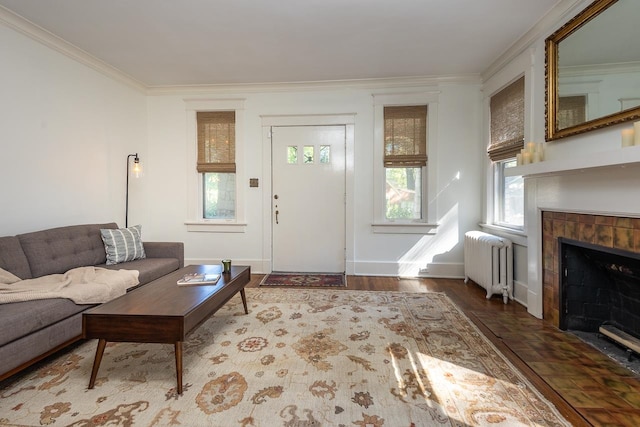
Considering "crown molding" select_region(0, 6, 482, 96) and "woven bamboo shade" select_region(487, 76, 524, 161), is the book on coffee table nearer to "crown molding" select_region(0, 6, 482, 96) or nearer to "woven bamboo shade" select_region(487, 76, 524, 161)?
"crown molding" select_region(0, 6, 482, 96)

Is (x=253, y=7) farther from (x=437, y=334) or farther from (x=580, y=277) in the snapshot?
(x=580, y=277)

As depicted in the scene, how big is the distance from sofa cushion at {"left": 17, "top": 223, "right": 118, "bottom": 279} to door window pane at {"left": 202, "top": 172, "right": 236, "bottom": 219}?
1504 mm

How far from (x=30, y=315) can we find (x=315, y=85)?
12.6ft

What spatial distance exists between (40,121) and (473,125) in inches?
193

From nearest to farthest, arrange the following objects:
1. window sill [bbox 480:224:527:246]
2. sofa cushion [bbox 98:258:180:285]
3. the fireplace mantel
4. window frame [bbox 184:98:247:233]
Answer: the fireplace mantel → sofa cushion [bbox 98:258:180:285] → window sill [bbox 480:224:527:246] → window frame [bbox 184:98:247:233]

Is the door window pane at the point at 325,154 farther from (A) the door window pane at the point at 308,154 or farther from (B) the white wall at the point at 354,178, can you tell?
(B) the white wall at the point at 354,178

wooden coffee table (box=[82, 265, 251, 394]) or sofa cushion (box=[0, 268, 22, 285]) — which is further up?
sofa cushion (box=[0, 268, 22, 285])

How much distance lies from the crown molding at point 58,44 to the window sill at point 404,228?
3844mm

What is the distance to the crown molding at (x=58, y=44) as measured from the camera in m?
2.74

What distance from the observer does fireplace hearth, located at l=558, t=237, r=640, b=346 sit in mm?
2355

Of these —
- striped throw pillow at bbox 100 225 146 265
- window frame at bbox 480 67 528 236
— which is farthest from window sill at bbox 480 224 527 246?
striped throw pillow at bbox 100 225 146 265

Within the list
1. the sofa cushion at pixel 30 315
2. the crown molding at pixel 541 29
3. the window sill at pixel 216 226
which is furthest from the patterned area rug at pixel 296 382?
the crown molding at pixel 541 29

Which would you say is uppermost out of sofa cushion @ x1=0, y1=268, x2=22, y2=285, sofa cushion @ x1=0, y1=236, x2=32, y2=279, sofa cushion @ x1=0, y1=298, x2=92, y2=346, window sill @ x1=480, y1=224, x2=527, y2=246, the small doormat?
window sill @ x1=480, y1=224, x2=527, y2=246

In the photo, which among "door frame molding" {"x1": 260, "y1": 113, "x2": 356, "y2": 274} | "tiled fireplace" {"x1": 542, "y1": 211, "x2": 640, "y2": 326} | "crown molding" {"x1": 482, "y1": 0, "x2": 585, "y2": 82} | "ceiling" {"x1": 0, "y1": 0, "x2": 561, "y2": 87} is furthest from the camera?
"door frame molding" {"x1": 260, "y1": 113, "x2": 356, "y2": 274}
